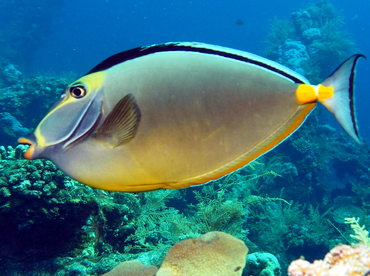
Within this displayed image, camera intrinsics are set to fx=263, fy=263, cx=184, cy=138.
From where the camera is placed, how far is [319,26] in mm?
21547

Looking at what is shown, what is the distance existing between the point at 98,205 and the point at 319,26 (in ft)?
78.6

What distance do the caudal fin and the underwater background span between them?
43 mm

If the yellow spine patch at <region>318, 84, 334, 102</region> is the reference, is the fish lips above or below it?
below

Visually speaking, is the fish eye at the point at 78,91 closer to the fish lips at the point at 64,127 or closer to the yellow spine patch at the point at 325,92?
the fish lips at the point at 64,127

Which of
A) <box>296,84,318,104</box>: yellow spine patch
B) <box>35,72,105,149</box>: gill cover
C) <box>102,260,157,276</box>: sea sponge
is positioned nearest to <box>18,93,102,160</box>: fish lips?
<box>35,72,105,149</box>: gill cover

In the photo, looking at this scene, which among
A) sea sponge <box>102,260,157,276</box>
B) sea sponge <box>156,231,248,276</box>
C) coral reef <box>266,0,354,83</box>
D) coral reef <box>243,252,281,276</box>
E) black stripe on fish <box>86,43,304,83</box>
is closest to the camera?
black stripe on fish <box>86,43,304,83</box>

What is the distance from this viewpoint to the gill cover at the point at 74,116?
2.78ft

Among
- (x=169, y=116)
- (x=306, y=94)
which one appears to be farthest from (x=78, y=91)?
(x=306, y=94)

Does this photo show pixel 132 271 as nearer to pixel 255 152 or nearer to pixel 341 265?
pixel 341 265

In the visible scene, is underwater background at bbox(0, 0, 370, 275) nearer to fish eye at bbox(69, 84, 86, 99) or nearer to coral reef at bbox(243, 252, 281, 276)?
coral reef at bbox(243, 252, 281, 276)

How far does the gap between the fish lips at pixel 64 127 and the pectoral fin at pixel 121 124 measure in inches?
1.9

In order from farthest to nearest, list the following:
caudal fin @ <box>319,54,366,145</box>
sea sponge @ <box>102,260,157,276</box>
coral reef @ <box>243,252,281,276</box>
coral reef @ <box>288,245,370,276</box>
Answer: coral reef @ <box>243,252,281,276</box> < sea sponge @ <box>102,260,157,276</box> < coral reef @ <box>288,245,370,276</box> < caudal fin @ <box>319,54,366,145</box>

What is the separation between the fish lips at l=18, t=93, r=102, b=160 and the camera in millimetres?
847

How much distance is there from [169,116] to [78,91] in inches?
12.5
